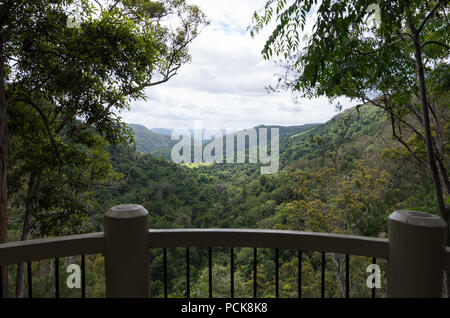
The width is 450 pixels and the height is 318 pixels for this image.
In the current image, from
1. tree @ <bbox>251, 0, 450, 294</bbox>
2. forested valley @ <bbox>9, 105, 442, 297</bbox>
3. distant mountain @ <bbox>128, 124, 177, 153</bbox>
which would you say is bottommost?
forested valley @ <bbox>9, 105, 442, 297</bbox>

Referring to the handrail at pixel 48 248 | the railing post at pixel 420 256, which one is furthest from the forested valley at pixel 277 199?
the railing post at pixel 420 256

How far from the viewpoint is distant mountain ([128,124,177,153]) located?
24.6m

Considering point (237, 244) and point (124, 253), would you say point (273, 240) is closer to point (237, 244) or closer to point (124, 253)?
point (237, 244)

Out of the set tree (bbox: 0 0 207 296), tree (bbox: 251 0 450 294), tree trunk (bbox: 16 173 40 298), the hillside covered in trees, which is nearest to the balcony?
the hillside covered in trees

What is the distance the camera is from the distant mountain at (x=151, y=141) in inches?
967

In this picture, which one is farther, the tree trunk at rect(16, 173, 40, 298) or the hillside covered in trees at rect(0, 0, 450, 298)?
the tree trunk at rect(16, 173, 40, 298)

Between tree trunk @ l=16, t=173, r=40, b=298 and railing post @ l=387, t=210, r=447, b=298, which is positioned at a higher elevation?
railing post @ l=387, t=210, r=447, b=298

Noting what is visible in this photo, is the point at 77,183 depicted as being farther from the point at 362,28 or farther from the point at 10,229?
the point at 10,229

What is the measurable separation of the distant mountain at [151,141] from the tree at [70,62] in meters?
19.1

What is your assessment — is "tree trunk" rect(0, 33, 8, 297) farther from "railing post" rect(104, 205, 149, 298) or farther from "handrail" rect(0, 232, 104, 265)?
"railing post" rect(104, 205, 149, 298)

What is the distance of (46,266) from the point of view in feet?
39.1

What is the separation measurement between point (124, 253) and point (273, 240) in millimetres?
748
